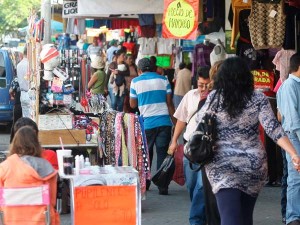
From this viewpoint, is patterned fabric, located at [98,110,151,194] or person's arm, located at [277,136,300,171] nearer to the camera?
person's arm, located at [277,136,300,171]

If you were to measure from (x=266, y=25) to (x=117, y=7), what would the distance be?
4.61 metres

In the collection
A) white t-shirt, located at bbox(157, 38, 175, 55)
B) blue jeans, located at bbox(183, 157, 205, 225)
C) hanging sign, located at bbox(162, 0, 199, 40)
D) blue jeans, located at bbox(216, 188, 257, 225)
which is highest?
hanging sign, located at bbox(162, 0, 199, 40)

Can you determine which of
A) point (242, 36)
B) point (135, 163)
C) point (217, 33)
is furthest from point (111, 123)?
point (217, 33)

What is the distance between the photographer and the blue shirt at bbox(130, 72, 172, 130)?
11.5m

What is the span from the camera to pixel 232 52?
13977 millimetres

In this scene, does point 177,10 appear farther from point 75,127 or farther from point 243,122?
point 243,122

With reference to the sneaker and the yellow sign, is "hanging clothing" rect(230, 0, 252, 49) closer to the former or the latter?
the yellow sign

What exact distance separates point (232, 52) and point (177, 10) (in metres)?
2.75

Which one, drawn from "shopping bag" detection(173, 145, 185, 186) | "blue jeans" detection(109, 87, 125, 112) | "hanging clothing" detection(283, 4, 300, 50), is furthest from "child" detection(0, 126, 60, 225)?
"blue jeans" detection(109, 87, 125, 112)

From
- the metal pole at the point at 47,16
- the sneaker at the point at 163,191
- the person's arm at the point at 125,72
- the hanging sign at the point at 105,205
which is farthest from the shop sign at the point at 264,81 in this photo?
the person's arm at the point at 125,72

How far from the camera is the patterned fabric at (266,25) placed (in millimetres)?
10891

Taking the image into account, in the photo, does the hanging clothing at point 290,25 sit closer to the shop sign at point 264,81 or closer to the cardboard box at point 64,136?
Result: the shop sign at point 264,81

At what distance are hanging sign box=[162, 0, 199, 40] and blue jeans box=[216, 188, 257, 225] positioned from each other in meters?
4.73

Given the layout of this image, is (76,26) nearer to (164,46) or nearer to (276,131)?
(164,46)
